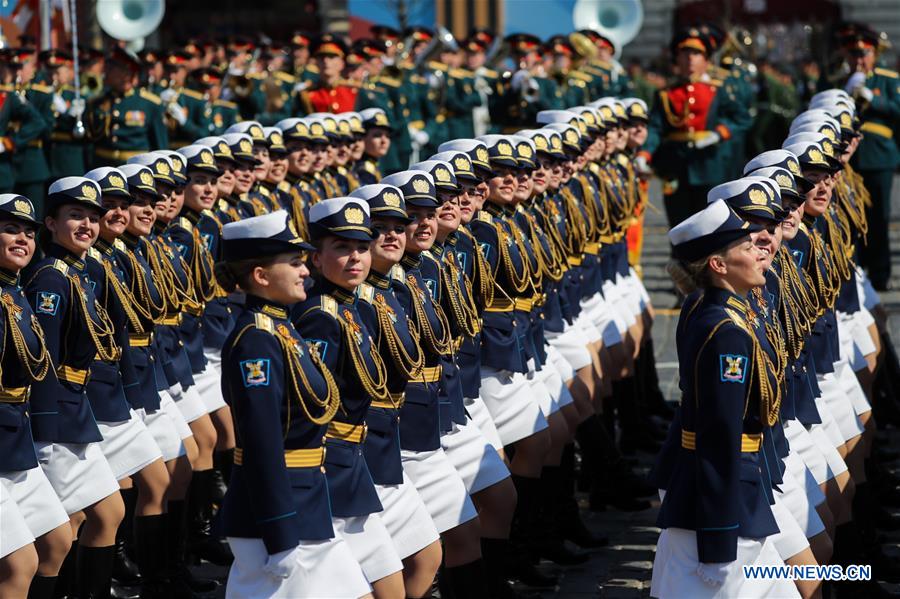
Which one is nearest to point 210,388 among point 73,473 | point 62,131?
point 73,473

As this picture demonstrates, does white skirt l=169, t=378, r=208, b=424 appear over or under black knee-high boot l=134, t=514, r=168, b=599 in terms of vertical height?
over

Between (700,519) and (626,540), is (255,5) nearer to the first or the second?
(626,540)

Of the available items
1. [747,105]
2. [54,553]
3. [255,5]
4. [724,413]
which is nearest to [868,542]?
[724,413]

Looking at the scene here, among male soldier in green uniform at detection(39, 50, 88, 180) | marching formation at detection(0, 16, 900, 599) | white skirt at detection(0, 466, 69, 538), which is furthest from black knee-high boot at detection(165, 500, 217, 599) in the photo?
male soldier in green uniform at detection(39, 50, 88, 180)

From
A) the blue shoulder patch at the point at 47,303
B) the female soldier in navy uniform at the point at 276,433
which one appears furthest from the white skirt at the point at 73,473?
the female soldier in navy uniform at the point at 276,433

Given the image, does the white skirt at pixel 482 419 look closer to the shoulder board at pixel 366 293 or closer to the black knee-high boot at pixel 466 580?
the black knee-high boot at pixel 466 580

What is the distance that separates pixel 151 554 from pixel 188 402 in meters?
1.06

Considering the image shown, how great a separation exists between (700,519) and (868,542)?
2.83m

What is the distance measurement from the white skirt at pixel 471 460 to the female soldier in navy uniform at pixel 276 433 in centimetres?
142

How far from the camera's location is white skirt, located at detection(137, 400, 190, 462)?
27.3ft

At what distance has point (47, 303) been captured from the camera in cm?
730

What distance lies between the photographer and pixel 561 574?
8.67 meters

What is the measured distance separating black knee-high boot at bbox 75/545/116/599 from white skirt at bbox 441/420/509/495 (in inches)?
58.6

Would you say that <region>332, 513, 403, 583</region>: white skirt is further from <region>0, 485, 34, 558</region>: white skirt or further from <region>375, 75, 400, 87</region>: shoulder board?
<region>375, 75, 400, 87</region>: shoulder board
